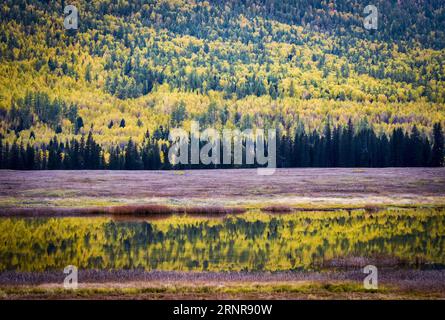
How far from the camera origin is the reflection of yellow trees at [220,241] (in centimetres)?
3894

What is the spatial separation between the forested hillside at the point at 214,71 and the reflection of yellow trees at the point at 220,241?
71.4 m

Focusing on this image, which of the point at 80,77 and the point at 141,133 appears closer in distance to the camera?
the point at 141,133

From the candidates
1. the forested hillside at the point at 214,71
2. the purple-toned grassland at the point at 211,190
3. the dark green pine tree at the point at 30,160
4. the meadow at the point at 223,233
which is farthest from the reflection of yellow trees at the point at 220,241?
the forested hillside at the point at 214,71

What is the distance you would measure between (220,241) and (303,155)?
63576mm

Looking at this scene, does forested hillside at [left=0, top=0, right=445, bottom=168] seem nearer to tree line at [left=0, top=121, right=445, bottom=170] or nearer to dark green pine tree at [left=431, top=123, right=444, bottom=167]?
tree line at [left=0, top=121, right=445, bottom=170]

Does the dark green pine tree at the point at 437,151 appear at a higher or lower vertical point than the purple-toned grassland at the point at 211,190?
higher

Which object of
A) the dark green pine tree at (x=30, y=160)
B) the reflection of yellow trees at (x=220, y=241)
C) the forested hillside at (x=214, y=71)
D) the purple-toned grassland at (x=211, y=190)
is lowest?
the reflection of yellow trees at (x=220, y=241)

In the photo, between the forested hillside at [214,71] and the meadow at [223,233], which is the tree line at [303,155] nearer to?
the meadow at [223,233]

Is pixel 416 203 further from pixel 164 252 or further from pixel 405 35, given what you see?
pixel 405 35

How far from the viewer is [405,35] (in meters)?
167

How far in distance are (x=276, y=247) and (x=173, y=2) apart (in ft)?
535

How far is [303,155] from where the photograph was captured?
356 feet

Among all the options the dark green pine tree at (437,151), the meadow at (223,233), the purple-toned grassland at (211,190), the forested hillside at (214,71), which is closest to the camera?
the meadow at (223,233)
